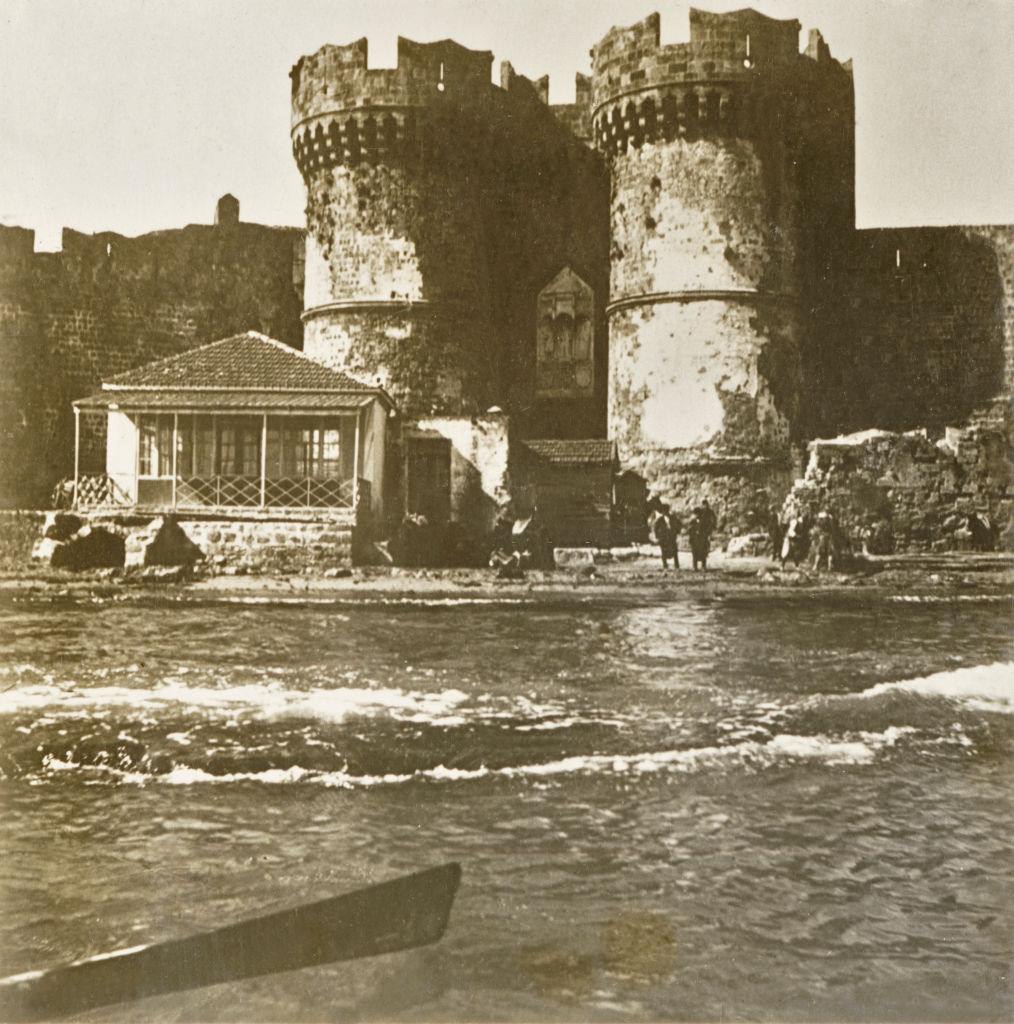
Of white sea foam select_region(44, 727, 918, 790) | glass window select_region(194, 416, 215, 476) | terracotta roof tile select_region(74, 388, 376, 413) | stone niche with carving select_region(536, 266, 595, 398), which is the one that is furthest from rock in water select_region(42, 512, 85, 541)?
stone niche with carving select_region(536, 266, 595, 398)

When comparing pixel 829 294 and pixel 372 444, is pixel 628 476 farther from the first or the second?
pixel 829 294

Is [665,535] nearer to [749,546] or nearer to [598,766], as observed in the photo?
[749,546]

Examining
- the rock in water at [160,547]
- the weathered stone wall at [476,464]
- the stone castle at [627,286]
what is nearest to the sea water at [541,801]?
the rock in water at [160,547]

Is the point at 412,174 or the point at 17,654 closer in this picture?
the point at 17,654

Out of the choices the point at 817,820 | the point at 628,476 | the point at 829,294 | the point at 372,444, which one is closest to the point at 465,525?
the point at 372,444

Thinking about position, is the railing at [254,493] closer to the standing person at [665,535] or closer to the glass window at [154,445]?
the glass window at [154,445]

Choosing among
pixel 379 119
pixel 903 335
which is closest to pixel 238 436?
pixel 379 119
